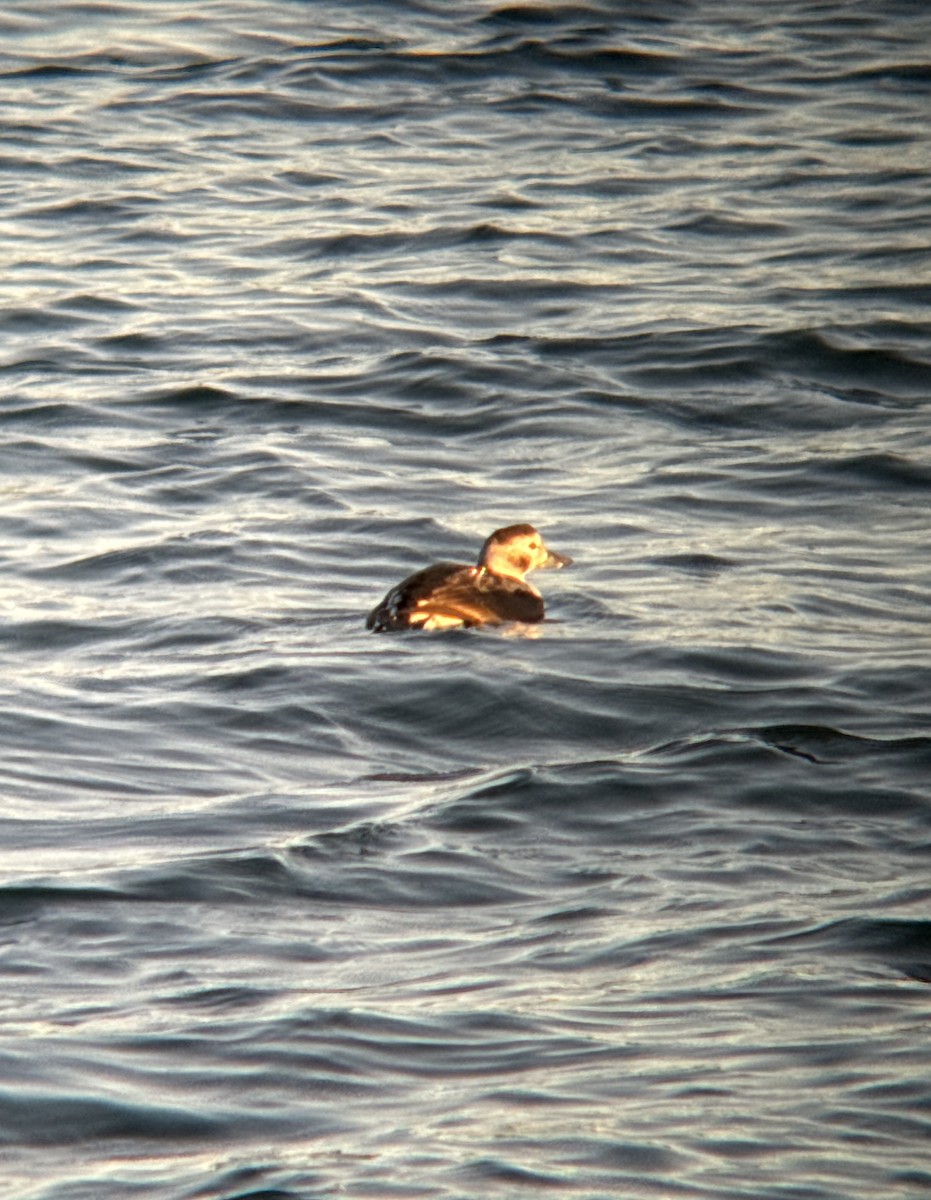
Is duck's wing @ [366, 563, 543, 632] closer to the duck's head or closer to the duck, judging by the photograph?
the duck

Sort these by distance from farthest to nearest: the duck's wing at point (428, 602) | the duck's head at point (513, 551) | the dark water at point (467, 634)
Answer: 1. the duck's head at point (513, 551)
2. the duck's wing at point (428, 602)
3. the dark water at point (467, 634)

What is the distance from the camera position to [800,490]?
1248cm

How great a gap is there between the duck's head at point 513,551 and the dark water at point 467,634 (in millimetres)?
298

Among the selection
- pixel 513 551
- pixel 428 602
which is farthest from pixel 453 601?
pixel 513 551

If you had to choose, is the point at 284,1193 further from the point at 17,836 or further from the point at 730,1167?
the point at 17,836

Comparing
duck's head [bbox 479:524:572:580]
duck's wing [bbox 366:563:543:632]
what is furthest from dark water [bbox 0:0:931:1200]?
duck's head [bbox 479:524:572:580]

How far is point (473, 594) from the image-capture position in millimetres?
10102

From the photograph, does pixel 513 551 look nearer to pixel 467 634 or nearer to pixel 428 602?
pixel 467 634

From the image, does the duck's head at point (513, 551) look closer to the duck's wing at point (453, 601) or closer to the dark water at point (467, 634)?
the duck's wing at point (453, 601)

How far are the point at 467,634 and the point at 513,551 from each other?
506 millimetres

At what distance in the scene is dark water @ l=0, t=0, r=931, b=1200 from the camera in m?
4.92

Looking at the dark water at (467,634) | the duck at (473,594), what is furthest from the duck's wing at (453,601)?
the dark water at (467,634)

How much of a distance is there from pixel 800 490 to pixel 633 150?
357 inches

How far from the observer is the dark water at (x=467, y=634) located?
16.1ft
